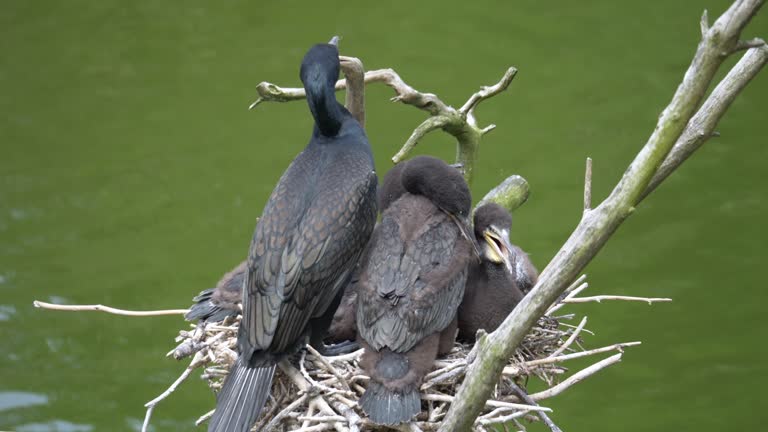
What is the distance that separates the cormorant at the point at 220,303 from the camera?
3385 millimetres

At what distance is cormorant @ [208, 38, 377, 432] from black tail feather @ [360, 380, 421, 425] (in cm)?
26

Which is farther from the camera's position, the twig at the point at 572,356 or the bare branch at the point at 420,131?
the bare branch at the point at 420,131

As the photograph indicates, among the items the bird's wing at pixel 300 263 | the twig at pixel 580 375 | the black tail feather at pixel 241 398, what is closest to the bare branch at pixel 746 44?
the twig at pixel 580 375

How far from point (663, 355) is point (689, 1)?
2744 mm

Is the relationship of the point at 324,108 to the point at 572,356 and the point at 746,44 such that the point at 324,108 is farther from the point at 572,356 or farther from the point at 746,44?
the point at 746,44

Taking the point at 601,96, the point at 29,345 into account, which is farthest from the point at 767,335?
the point at 29,345

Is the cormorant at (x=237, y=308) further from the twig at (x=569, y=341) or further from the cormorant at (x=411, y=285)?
the twig at (x=569, y=341)

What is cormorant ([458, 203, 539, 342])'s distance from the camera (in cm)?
335

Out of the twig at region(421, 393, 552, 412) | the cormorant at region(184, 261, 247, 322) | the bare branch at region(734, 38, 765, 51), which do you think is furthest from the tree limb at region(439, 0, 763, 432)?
the cormorant at region(184, 261, 247, 322)

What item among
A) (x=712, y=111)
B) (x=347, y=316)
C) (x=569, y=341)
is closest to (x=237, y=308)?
(x=347, y=316)

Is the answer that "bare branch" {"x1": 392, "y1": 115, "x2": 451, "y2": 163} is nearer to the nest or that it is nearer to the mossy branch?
the mossy branch

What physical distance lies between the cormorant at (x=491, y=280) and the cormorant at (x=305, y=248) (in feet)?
1.16

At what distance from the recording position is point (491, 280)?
339cm

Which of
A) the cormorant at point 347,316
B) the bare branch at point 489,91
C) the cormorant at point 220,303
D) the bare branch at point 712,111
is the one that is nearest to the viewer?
the bare branch at point 712,111
